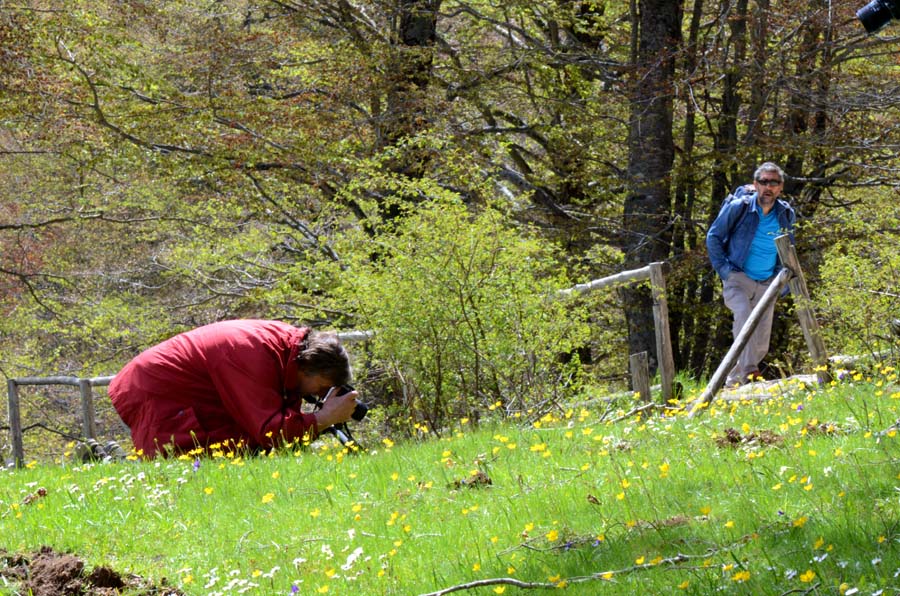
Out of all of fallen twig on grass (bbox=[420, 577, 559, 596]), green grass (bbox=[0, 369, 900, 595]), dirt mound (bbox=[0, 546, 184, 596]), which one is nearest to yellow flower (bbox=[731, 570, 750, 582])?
green grass (bbox=[0, 369, 900, 595])

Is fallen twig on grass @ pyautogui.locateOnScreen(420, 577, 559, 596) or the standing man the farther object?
the standing man

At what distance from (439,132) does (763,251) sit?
5.91m

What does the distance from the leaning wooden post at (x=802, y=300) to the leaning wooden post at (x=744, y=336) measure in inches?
2.8

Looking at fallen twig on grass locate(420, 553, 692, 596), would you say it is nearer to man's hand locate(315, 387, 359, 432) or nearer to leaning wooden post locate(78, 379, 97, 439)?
man's hand locate(315, 387, 359, 432)

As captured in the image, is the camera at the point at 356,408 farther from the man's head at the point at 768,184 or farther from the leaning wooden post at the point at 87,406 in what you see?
the man's head at the point at 768,184

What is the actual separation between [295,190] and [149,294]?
4898mm

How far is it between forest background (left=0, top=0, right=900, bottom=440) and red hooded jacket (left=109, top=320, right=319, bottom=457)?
10.9ft

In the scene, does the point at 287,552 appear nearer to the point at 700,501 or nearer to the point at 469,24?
the point at 700,501

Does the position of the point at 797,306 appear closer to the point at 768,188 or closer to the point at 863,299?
the point at 863,299

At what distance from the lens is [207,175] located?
14352 millimetres

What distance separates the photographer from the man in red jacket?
616 centimetres

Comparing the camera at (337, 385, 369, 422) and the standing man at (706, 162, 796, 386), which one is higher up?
the standing man at (706, 162, 796, 386)

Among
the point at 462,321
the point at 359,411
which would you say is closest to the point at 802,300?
the point at 462,321

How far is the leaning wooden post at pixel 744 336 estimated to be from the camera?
7711 millimetres
